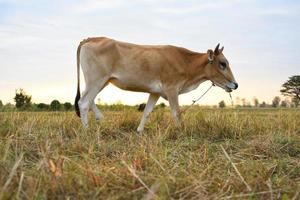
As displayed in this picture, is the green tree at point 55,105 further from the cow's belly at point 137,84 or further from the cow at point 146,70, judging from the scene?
the cow's belly at point 137,84

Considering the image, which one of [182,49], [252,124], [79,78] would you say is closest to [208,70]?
[182,49]

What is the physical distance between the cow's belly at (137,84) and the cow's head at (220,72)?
4.92 feet

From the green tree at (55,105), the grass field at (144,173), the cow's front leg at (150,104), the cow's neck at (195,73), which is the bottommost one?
the grass field at (144,173)

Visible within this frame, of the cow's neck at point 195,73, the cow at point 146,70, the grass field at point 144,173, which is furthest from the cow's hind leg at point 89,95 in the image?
the grass field at point 144,173

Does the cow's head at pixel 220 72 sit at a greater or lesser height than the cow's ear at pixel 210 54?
lesser

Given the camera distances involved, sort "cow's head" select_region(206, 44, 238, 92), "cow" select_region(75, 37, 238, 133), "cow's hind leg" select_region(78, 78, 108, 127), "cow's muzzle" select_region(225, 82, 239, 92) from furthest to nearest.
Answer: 1. "cow's muzzle" select_region(225, 82, 239, 92)
2. "cow's head" select_region(206, 44, 238, 92)
3. "cow" select_region(75, 37, 238, 133)
4. "cow's hind leg" select_region(78, 78, 108, 127)

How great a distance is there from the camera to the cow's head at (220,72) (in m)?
11.0

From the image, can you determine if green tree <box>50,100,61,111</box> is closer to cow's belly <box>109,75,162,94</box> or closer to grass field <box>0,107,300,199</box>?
cow's belly <box>109,75,162,94</box>

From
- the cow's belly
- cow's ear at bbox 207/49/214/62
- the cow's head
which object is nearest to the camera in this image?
the cow's belly

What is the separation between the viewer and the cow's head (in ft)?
36.1

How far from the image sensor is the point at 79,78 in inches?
409

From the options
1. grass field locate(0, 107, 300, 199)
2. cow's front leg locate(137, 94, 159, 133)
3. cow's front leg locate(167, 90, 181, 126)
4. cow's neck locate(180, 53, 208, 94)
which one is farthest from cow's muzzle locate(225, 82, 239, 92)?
grass field locate(0, 107, 300, 199)

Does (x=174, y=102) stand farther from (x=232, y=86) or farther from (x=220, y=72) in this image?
(x=232, y=86)

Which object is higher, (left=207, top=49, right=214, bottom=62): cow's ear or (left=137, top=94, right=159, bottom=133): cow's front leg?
(left=207, top=49, right=214, bottom=62): cow's ear
